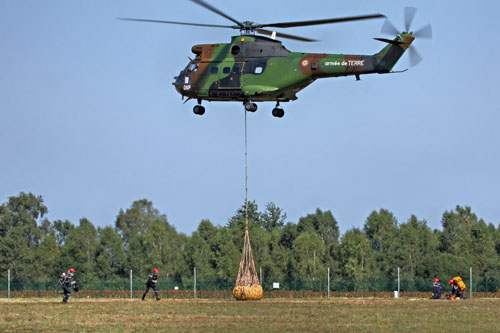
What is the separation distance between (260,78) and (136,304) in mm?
10045

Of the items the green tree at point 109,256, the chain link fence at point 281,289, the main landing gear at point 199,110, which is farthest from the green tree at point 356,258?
the main landing gear at point 199,110

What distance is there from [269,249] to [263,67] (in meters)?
48.7

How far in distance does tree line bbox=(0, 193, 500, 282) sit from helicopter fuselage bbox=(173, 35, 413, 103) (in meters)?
32.7

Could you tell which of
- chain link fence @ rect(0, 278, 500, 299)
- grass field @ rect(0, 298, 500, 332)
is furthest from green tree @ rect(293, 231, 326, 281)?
grass field @ rect(0, 298, 500, 332)

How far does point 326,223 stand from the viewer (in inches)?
3777

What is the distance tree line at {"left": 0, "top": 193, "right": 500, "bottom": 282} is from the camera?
2869 inches

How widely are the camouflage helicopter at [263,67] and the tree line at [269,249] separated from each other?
3263 cm

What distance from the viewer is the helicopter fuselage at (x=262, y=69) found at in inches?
1337

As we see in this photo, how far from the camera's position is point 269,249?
8219cm

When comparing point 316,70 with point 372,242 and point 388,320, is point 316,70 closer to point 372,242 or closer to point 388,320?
point 388,320

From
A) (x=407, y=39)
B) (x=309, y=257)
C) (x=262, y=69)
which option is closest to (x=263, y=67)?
(x=262, y=69)

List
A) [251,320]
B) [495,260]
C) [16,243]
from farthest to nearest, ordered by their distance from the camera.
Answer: [16,243] < [495,260] < [251,320]

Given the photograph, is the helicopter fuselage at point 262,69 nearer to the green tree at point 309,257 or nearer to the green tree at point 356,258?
the green tree at point 309,257

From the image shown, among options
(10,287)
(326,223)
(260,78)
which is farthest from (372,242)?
(260,78)
